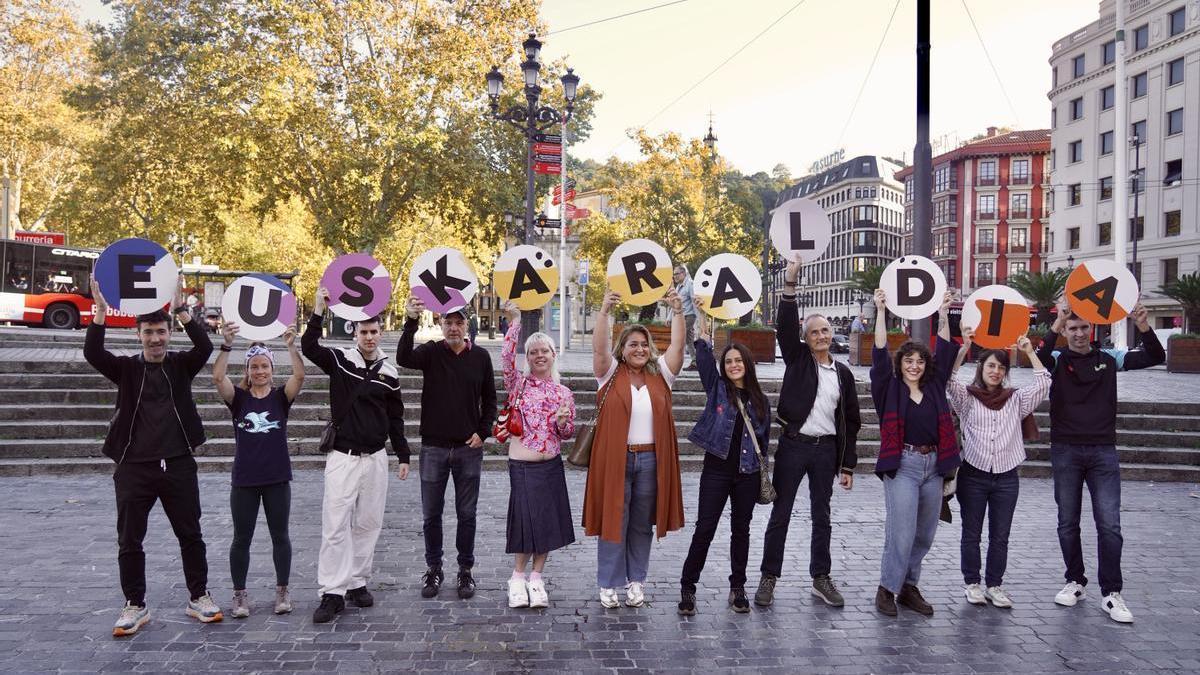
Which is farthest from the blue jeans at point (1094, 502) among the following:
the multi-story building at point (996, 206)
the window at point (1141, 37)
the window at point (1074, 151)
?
the multi-story building at point (996, 206)

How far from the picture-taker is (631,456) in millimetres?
5461

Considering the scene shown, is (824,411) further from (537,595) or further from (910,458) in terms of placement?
(537,595)

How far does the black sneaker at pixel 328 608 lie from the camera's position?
16.7 feet

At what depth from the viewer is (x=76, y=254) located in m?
30.6

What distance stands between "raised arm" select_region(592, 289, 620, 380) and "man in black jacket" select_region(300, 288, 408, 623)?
4.44 feet

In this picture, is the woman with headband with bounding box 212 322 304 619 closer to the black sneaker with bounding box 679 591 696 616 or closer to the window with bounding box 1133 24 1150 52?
the black sneaker with bounding box 679 591 696 616

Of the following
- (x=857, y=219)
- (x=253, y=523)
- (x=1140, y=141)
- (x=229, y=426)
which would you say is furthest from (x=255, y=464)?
(x=857, y=219)

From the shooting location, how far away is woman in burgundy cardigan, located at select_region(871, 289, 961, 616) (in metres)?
5.39

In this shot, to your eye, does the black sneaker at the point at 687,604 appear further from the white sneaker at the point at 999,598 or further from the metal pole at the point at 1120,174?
the metal pole at the point at 1120,174

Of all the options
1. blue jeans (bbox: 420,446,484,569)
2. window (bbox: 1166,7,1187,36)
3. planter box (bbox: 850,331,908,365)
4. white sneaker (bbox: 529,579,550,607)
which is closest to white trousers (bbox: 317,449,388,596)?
blue jeans (bbox: 420,446,484,569)

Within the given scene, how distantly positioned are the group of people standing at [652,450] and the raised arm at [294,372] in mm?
24

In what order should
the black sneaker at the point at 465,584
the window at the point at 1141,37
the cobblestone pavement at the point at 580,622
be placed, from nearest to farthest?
1. the cobblestone pavement at the point at 580,622
2. the black sneaker at the point at 465,584
3. the window at the point at 1141,37

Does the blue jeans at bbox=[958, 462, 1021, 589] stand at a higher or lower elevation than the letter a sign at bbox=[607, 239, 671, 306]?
lower

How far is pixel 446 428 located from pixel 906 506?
10.1ft
